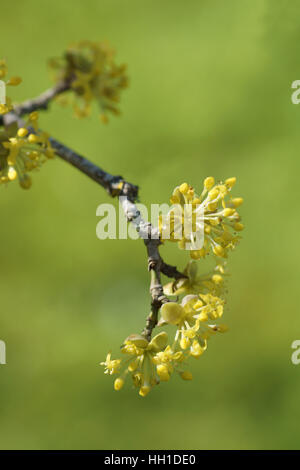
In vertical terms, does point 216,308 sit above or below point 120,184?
below

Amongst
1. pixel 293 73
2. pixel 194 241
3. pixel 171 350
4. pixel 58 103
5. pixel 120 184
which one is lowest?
pixel 171 350

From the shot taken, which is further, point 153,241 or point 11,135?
point 11,135

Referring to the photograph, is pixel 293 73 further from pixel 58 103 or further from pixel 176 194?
pixel 176 194

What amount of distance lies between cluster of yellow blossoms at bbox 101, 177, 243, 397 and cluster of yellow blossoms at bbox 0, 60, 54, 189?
0.78 ft

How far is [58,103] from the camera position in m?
1.09

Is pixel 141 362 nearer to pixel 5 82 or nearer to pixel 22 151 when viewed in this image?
pixel 22 151

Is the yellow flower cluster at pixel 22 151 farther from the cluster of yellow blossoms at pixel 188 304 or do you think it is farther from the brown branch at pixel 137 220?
the cluster of yellow blossoms at pixel 188 304

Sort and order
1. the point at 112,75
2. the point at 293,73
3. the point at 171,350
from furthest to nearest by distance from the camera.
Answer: the point at 293,73, the point at 112,75, the point at 171,350

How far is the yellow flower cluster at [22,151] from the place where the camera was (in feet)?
Answer: 2.27

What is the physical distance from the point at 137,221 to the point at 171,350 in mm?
184

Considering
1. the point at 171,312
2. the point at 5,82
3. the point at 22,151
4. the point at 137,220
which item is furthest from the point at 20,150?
the point at 171,312

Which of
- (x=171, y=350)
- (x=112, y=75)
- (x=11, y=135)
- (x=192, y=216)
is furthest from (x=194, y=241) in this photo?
(x=112, y=75)

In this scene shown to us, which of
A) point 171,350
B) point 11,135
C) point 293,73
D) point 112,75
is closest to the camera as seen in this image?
point 171,350

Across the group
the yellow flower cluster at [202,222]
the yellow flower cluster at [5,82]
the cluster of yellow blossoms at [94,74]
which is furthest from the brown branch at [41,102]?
the yellow flower cluster at [202,222]
